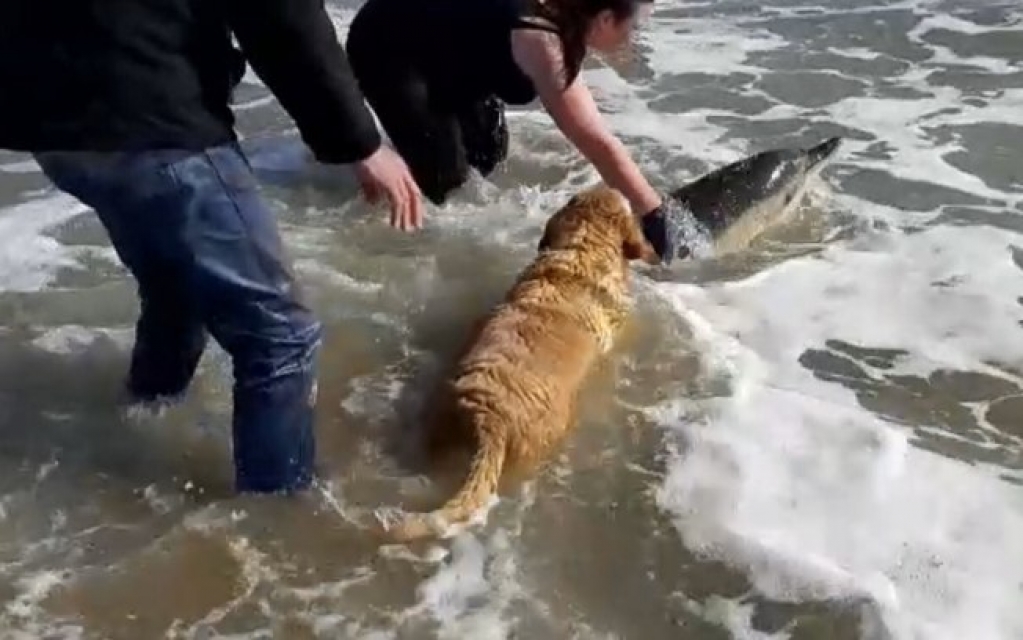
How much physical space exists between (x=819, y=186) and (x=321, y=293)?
216cm

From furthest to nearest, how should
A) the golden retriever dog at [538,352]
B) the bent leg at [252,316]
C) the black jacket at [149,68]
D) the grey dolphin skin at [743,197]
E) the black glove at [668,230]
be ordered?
the grey dolphin skin at [743,197]
the black glove at [668,230]
the golden retriever dog at [538,352]
the bent leg at [252,316]
the black jacket at [149,68]

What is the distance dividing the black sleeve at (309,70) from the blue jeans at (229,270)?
180 mm

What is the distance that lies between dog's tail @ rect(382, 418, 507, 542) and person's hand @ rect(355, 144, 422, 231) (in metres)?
0.61

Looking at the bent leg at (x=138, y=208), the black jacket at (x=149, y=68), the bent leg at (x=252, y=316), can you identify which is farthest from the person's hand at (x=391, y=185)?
the bent leg at (x=138, y=208)

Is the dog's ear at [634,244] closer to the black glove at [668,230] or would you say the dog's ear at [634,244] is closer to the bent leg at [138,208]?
the black glove at [668,230]

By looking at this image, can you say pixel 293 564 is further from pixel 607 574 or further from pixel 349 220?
pixel 349 220

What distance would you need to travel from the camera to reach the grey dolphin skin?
17.1ft

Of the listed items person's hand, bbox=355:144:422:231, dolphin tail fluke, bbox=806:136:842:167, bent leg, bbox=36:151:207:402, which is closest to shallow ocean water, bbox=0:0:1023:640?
dolphin tail fluke, bbox=806:136:842:167

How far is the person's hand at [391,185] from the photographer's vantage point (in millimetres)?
3148

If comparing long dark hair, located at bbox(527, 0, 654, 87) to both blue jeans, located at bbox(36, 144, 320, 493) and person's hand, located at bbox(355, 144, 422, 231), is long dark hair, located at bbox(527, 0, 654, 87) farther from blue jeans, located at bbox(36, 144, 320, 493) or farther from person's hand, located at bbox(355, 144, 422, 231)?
blue jeans, located at bbox(36, 144, 320, 493)

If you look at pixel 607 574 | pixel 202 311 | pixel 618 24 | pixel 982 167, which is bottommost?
pixel 982 167

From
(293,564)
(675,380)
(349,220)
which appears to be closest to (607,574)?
(293,564)

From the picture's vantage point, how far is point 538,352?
392 cm

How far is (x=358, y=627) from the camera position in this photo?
313 cm
